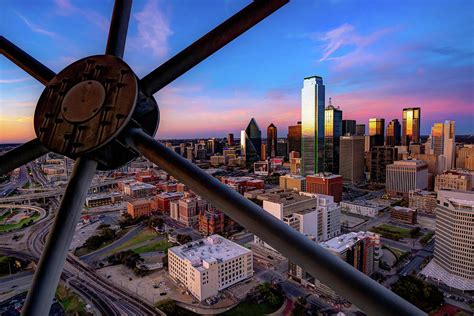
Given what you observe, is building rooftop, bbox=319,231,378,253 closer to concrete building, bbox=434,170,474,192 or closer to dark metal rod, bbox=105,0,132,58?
dark metal rod, bbox=105,0,132,58

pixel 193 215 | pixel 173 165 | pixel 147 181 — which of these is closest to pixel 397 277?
pixel 193 215

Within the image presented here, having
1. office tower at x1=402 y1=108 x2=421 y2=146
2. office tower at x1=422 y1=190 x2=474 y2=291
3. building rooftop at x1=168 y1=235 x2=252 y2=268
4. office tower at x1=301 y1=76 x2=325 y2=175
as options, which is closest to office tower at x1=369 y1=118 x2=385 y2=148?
office tower at x1=402 y1=108 x2=421 y2=146

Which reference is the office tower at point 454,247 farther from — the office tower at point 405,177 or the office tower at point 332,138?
the office tower at point 332,138

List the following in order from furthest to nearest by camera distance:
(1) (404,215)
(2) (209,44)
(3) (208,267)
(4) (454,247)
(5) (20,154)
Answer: (1) (404,215) < (4) (454,247) < (3) (208,267) < (5) (20,154) < (2) (209,44)

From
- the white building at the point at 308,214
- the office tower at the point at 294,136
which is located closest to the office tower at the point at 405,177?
the white building at the point at 308,214

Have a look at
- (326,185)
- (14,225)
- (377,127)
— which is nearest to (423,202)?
(326,185)

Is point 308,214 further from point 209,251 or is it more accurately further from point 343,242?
point 209,251

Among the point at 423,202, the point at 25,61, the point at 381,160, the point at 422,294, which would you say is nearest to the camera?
the point at 25,61

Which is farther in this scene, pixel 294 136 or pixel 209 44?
pixel 294 136
